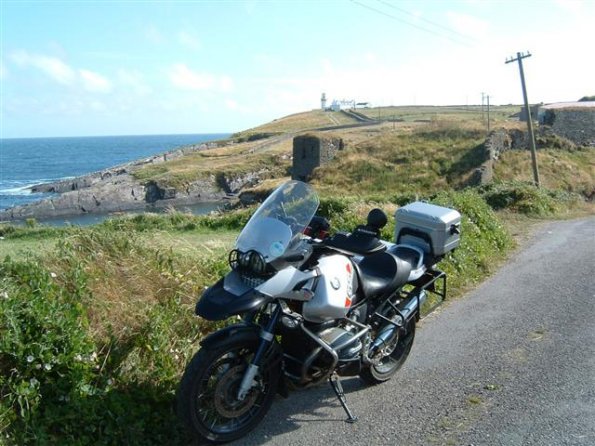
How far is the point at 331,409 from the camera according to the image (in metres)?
4.59

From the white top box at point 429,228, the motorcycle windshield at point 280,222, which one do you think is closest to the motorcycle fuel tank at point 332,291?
the motorcycle windshield at point 280,222

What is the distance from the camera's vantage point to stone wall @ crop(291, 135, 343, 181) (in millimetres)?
53344

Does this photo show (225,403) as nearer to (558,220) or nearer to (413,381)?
(413,381)

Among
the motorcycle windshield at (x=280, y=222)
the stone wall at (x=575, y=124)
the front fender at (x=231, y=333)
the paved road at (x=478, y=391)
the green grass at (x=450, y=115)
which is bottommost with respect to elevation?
the paved road at (x=478, y=391)

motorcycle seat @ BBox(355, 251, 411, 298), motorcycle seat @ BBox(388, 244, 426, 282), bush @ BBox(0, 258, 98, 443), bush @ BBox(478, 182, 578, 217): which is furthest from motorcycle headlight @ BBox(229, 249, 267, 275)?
bush @ BBox(478, 182, 578, 217)

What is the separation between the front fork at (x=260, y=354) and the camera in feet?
12.8

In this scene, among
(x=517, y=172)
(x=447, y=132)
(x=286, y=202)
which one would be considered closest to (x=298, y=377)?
(x=286, y=202)

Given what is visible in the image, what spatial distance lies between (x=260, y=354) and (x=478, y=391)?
206 centimetres

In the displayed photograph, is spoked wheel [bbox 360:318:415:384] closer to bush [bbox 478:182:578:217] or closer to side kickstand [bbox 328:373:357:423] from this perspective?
side kickstand [bbox 328:373:357:423]

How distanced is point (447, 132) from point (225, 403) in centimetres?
5252

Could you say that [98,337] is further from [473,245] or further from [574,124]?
[574,124]

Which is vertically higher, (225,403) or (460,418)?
(225,403)

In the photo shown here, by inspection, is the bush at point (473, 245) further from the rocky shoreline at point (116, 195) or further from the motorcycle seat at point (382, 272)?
the rocky shoreline at point (116, 195)

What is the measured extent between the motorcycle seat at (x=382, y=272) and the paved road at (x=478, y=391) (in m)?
0.90
